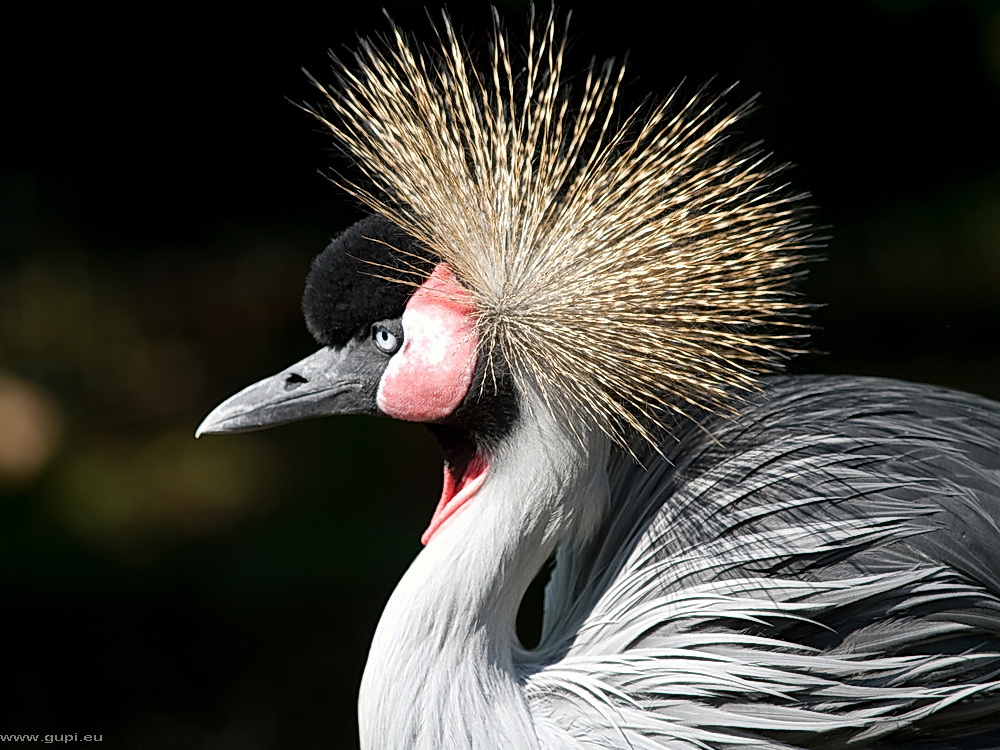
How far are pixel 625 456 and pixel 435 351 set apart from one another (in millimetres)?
247

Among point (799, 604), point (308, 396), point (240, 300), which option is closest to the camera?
point (799, 604)

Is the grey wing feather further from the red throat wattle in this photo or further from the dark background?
the dark background

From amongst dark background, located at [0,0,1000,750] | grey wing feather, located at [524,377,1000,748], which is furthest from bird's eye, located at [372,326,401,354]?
dark background, located at [0,0,1000,750]

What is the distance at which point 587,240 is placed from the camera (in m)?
1.08

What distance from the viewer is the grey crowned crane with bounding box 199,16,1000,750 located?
3.52ft

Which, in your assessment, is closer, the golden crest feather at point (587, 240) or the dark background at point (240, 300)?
the golden crest feather at point (587, 240)

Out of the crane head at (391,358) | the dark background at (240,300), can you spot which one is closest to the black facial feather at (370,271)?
the crane head at (391,358)

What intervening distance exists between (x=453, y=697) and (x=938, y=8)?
3792mm

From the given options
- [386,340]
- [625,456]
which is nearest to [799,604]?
[625,456]

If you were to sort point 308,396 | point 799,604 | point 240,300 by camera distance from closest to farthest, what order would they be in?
point 799,604, point 308,396, point 240,300

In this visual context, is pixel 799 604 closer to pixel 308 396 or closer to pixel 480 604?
pixel 480 604

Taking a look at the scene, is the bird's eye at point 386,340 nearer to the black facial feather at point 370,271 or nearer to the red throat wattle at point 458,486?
the black facial feather at point 370,271

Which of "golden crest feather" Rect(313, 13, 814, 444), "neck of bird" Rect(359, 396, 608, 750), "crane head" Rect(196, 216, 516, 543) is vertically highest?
"golden crest feather" Rect(313, 13, 814, 444)

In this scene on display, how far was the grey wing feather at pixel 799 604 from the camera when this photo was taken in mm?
1069
